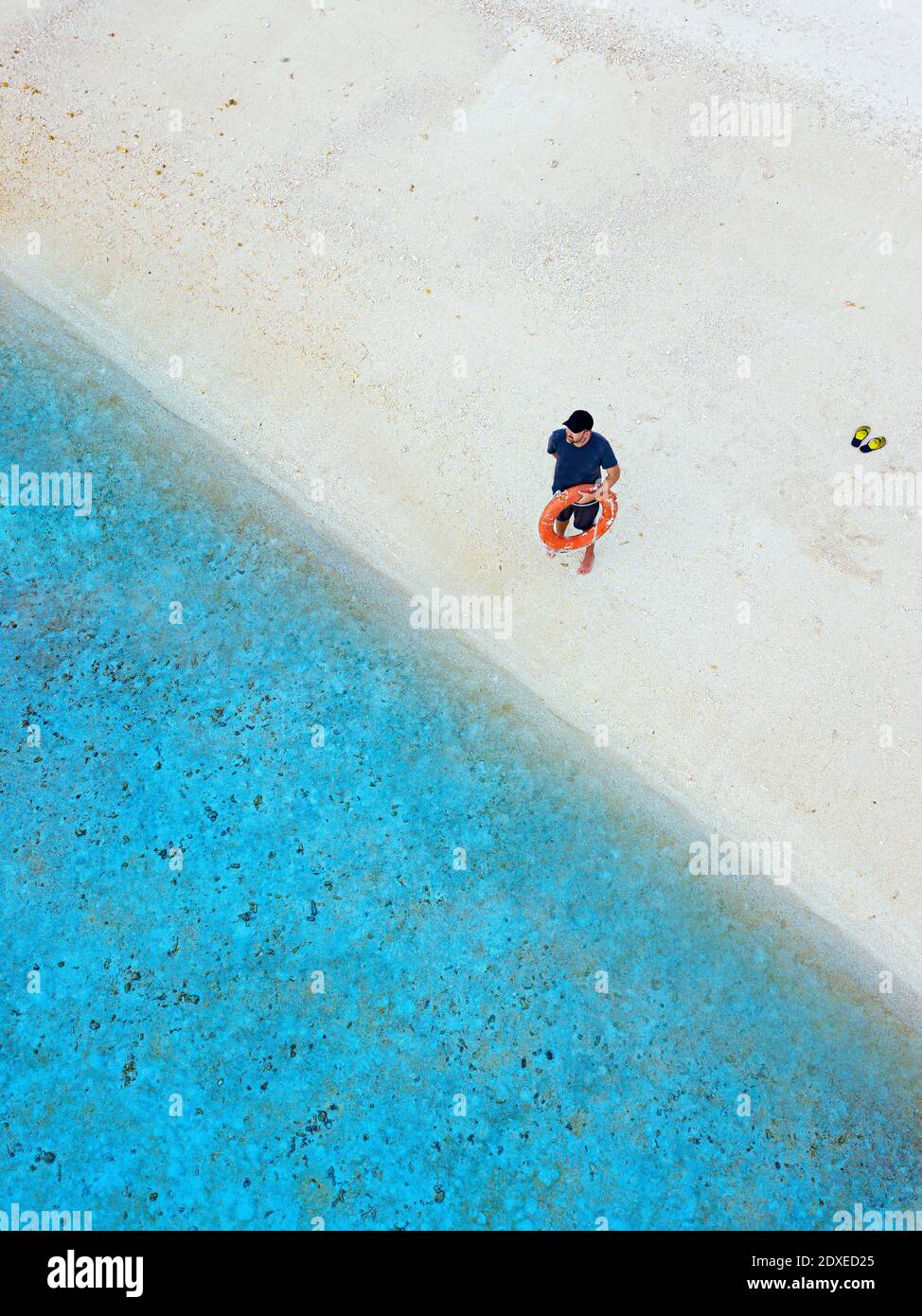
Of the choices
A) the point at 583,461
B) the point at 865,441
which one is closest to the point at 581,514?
the point at 583,461

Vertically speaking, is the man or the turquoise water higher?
the man

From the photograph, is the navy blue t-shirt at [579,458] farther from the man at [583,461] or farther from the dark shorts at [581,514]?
A: the dark shorts at [581,514]

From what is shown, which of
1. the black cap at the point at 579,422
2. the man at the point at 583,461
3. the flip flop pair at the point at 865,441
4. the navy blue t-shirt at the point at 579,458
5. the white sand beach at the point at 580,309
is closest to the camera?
the black cap at the point at 579,422

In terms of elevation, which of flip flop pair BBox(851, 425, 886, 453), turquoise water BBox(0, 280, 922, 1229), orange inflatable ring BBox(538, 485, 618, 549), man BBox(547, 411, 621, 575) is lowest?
turquoise water BBox(0, 280, 922, 1229)

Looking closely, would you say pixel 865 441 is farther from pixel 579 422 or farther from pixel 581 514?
pixel 579 422

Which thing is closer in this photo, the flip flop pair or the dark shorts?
the dark shorts

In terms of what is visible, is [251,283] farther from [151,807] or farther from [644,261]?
[151,807]

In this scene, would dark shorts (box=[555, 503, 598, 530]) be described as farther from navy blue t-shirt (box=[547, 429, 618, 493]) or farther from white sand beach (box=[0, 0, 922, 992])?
white sand beach (box=[0, 0, 922, 992])

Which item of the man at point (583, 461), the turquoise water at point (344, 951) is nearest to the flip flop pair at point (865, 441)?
the man at point (583, 461)

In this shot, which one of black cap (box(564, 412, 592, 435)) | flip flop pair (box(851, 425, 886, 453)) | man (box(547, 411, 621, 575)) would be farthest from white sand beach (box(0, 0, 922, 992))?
black cap (box(564, 412, 592, 435))

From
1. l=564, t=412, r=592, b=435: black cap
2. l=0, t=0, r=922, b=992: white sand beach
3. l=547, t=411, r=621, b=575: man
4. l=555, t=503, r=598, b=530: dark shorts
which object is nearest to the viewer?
l=564, t=412, r=592, b=435: black cap
